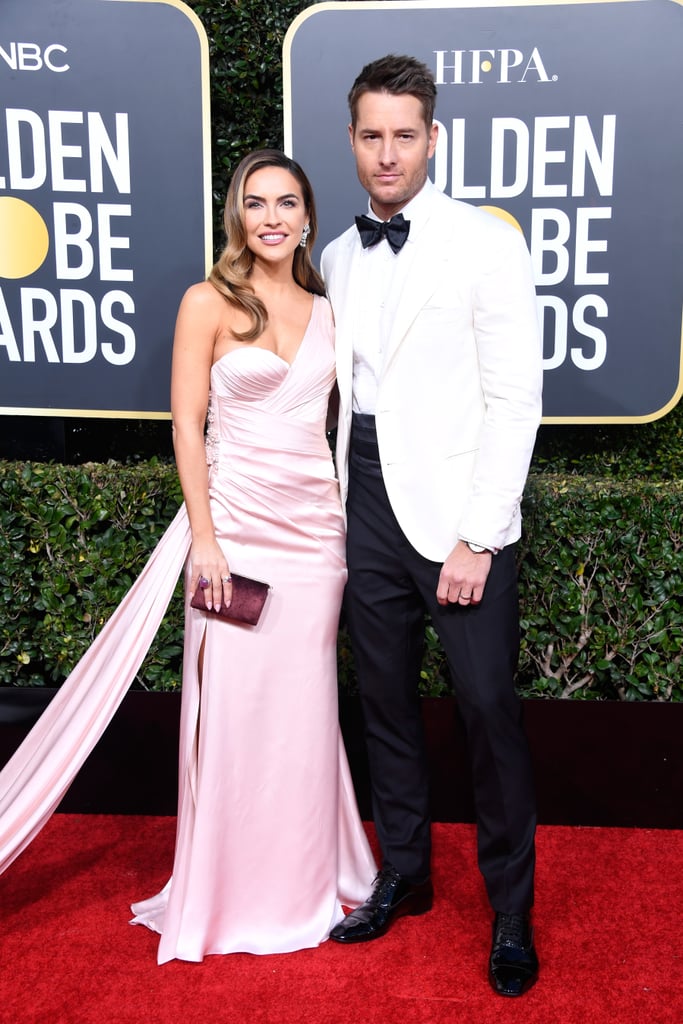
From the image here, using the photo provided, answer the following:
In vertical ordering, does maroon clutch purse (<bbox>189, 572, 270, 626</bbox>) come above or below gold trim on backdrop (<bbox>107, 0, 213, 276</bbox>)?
below

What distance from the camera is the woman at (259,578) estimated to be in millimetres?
2338

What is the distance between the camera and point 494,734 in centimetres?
235

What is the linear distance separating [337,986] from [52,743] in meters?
0.97

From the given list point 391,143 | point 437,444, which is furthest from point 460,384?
point 391,143

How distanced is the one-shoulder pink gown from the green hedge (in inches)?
23.9

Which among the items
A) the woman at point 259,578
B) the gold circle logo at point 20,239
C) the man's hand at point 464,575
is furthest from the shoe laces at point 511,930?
the gold circle logo at point 20,239

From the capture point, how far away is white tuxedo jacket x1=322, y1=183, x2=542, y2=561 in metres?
2.17

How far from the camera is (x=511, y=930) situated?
2375 mm

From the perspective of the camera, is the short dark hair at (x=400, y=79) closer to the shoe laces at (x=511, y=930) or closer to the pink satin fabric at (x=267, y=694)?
the pink satin fabric at (x=267, y=694)

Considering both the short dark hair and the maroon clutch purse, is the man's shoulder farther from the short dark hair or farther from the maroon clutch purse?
the maroon clutch purse

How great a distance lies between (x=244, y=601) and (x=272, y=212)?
3.04 feet

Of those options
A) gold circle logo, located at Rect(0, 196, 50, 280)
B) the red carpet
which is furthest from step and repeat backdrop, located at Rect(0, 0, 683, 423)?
the red carpet

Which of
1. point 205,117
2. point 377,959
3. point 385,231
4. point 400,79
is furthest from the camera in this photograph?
point 205,117

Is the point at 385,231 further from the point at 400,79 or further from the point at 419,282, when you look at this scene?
the point at 400,79
